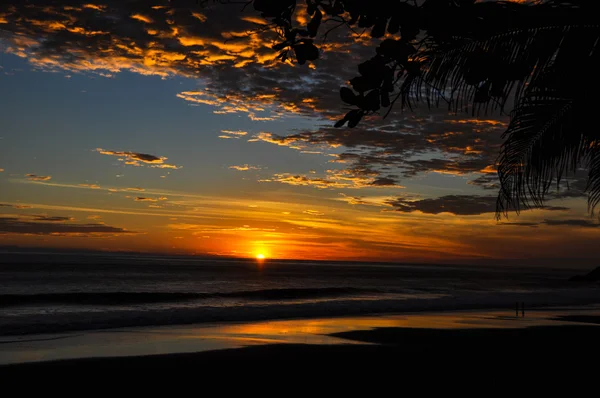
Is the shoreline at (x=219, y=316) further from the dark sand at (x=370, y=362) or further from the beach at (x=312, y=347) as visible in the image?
the dark sand at (x=370, y=362)

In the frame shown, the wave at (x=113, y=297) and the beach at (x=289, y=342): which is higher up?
the beach at (x=289, y=342)

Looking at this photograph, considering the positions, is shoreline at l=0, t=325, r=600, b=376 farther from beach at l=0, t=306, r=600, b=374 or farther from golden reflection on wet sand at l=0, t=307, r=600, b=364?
golden reflection on wet sand at l=0, t=307, r=600, b=364

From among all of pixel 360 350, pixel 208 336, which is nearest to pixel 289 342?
pixel 360 350

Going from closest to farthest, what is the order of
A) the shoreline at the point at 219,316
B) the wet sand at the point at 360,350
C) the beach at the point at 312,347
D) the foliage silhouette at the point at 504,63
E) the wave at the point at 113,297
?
1. the foliage silhouette at the point at 504,63
2. the wet sand at the point at 360,350
3. the beach at the point at 312,347
4. the shoreline at the point at 219,316
5. the wave at the point at 113,297

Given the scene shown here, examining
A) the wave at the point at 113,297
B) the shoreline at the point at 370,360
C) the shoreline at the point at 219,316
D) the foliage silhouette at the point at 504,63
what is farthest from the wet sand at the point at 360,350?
the wave at the point at 113,297

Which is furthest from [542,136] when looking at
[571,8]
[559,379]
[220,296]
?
[220,296]

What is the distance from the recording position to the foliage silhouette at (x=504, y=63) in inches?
109

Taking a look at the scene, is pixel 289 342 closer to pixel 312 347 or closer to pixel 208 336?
pixel 312 347

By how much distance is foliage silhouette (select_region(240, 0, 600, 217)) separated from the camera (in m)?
2.78

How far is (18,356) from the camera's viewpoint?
11477mm

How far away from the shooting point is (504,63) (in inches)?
118

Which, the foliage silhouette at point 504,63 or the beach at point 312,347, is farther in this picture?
the beach at point 312,347

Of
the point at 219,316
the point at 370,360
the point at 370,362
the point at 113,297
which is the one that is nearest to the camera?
the point at 370,362

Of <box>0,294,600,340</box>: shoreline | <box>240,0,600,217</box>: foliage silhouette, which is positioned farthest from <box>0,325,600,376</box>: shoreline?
<box>0,294,600,340</box>: shoreline
